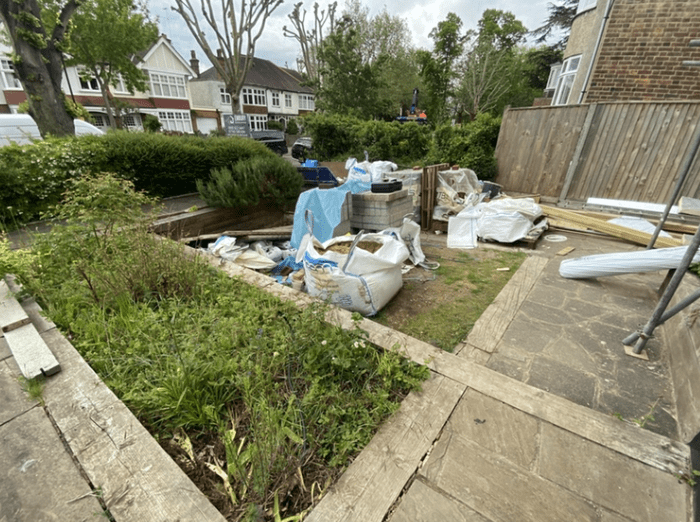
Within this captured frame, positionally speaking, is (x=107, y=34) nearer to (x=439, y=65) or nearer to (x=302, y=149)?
(x=302, y=149)

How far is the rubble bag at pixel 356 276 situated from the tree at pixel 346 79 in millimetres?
13614

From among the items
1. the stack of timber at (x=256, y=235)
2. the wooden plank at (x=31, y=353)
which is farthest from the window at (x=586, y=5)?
the wooden plank at (x=31, y=353)

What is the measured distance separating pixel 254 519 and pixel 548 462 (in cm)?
143

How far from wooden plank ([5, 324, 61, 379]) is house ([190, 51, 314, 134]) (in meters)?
32.7

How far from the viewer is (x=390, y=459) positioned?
150 centimetres

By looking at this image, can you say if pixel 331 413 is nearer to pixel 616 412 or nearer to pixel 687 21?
pixel 616 412

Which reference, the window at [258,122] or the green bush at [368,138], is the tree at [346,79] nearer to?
the green bush at [368,138]

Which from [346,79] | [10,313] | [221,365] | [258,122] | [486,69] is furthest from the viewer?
[258,122]

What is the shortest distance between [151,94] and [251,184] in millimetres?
31631

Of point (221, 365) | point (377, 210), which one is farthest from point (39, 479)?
point (377, 210)

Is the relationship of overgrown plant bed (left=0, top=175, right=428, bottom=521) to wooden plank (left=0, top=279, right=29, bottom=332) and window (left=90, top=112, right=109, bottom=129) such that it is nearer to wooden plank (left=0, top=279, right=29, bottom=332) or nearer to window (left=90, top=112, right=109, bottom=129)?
wooden plank (left=0, top=279, right=29, bottom=332)

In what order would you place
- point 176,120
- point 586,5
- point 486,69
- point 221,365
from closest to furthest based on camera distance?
point 221,365 → point 586,5 → point 486,69 → point 176,120

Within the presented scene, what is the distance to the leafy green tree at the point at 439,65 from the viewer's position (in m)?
16.2

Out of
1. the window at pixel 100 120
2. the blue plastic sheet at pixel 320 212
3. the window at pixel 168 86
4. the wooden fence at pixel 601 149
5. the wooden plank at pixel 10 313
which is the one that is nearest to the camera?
the wooden plank at pixel 10 313
